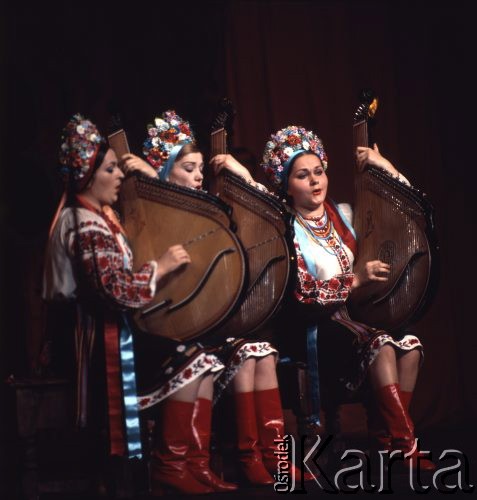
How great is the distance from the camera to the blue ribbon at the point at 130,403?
4285mm

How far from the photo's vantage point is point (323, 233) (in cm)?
501

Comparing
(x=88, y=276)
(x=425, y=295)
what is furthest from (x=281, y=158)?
(x=88, y=276)

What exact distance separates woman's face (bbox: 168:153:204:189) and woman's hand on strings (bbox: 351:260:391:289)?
2.45ft

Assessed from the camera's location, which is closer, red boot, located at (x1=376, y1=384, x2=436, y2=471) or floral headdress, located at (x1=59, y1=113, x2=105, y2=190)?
floral headdress, located at (x1=59, y1=113, x2=105, y2=190)

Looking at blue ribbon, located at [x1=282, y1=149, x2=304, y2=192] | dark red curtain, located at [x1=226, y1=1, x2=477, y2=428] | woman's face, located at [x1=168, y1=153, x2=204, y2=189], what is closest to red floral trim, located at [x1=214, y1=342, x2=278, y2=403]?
woman's face, located at [x1=168, y1=153, x2=204, y2=189]

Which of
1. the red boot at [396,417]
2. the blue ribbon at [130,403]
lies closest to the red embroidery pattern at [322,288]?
the red boot at [396,417]

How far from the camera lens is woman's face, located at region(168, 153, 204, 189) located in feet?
15.6

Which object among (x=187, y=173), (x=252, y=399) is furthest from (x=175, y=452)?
(x=187, y=173)

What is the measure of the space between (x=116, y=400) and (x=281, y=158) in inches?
52.1

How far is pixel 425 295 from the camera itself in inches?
191

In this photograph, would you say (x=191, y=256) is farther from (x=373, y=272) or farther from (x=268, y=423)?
(x=373, y=272)

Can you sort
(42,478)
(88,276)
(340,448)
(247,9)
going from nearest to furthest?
(88,276), (42,478), (340,448), (247,9)

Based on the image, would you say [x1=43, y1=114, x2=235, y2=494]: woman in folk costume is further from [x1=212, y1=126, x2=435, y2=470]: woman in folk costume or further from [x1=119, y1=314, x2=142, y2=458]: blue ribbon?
[x1=212, y1=126, x2=435, y2=470]: woman in folk costume

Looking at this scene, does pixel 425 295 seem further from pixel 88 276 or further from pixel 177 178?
pixel 88 276
